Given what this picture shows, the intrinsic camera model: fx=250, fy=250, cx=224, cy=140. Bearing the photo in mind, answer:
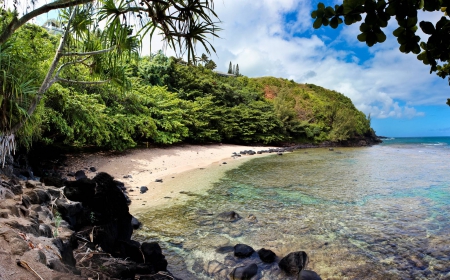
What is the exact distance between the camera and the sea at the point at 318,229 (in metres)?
4.45

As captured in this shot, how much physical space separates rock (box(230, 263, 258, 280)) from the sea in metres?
0.13

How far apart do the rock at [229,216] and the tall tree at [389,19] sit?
5.95 metres

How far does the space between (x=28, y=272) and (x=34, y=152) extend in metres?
10.7

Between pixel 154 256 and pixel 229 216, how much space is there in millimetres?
3088

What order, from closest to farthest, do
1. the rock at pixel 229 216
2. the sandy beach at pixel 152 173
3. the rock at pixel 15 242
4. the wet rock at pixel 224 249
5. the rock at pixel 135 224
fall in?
the rock at pixel 15 242
the wet rock at pixel 224 249
the rock at pixel 135 224
the rock at pixel 229 216
the sandy beach at pixel 152 173

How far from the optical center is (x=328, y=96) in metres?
65.8

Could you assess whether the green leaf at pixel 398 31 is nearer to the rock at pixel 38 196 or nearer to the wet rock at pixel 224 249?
the wet rock at pixel 224 249

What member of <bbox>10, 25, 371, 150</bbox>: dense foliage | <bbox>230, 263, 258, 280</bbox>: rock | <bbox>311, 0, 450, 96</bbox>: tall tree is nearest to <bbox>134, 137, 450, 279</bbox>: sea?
<bbox>230, 263, 258, 280</bbox>: rock

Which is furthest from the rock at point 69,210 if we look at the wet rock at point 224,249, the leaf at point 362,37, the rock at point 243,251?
the leaf at point 362,37

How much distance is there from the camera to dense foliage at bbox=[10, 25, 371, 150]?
33.2ft

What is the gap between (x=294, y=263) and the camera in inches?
167

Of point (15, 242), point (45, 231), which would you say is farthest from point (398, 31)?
point (45, 231)

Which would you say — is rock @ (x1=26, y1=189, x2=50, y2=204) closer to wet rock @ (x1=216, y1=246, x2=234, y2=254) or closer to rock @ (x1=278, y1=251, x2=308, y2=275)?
wet rock @ (x1=216, y1=246, x2=234, y2=254)

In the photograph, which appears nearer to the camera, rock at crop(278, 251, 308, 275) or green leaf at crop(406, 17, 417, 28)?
green leaf at crop(406, 17, 417, 28)
